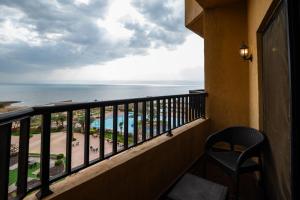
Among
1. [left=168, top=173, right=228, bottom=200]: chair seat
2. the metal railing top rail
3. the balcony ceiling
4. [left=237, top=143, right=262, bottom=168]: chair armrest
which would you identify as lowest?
[left=168, top=173, right=228, bottom=200]: chair seat

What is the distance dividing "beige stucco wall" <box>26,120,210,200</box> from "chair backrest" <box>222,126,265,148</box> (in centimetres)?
63

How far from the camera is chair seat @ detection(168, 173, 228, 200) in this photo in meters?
1.60

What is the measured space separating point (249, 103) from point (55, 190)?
359 cm

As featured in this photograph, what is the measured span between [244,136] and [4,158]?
2725 mm

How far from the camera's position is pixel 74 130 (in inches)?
51.3

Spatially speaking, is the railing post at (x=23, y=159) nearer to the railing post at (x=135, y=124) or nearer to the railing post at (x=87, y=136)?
the railing post at (x=87, y=136)

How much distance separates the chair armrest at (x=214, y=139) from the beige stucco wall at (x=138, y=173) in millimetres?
377

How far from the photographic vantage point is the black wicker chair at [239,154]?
6.40 feet

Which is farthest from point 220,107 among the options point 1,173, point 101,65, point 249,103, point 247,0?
point 101,65

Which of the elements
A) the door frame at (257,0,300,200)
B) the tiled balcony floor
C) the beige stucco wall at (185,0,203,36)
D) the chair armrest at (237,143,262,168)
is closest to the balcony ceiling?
the beige stucco wall at (185,0,203,36)

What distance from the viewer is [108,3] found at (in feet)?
25.9

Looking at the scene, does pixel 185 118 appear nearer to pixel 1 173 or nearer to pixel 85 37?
pixel 1 173

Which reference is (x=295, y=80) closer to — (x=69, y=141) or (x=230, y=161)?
(x=230, y=161)

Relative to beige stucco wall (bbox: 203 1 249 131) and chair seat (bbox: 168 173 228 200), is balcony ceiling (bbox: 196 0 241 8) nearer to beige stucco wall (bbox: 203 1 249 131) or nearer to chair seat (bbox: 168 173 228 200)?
beige stucco wall (bbox: 203 1 249 131)
